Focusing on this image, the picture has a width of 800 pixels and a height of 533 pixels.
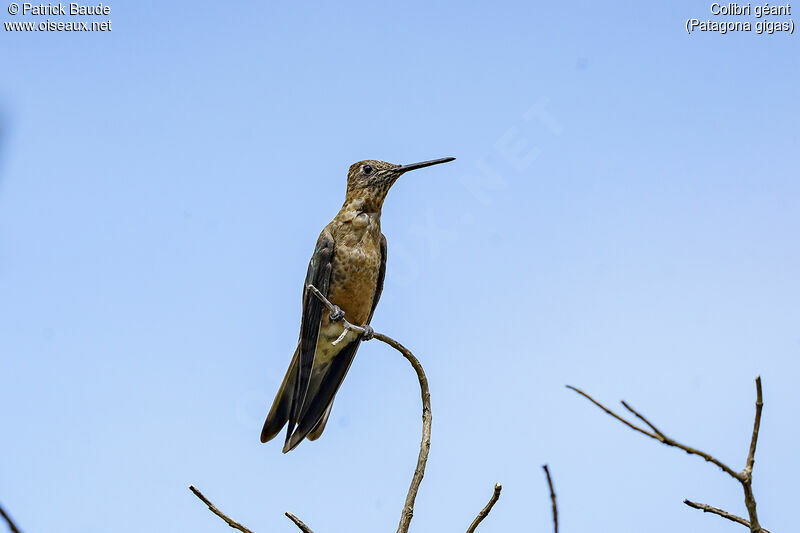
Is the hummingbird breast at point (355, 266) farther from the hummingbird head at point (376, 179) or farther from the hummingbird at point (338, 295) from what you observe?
the hummingbird head at point (376, 179)

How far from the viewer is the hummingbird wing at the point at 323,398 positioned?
5910 millimetres

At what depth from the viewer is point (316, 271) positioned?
22.0 feet

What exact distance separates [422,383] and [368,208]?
11.9 feet

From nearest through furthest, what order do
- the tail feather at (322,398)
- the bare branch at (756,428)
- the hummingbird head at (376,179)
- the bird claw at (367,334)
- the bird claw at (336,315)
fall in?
1. the bare branch at (756,428)
2. the bird claw at (336,315)
3. the bird claw at (367,334)
4. the tail feather at (322,398)
5. the hummingbird head at (376,179)

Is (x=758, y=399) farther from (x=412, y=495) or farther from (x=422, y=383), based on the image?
(x=422, y=383)

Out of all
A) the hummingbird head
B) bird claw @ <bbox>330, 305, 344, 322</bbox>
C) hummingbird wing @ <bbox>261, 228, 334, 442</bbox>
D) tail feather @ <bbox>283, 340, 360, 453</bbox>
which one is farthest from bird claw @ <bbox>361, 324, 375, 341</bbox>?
the hummingbird head

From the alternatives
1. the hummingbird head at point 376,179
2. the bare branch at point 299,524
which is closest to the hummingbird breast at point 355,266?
the hummingbird head at point 376,179

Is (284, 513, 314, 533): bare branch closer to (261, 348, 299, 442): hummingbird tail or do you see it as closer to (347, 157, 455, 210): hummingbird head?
(261, 348, 299, 442): hummingbird tail

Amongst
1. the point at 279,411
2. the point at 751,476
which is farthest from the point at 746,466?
the point at 279,411

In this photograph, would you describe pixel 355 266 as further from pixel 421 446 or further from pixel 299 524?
pixel 299 524

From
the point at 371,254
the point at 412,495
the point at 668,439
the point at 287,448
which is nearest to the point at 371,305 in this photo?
the point at 371,254

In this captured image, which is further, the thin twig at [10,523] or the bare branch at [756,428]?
the bare branch at [756,428]

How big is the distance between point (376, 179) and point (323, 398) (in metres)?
2.00

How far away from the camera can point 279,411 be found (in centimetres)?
578
